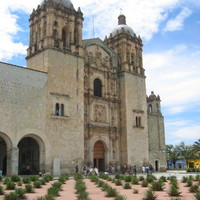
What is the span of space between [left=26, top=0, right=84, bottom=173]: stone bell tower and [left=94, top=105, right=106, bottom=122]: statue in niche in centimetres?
315

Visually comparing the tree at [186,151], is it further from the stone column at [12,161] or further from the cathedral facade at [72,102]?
Answer: the stone column at [12,161]

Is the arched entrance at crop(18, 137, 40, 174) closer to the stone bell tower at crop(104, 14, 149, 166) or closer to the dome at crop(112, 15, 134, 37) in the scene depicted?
the stone bell tower at crop(104, 14, 149, 166)

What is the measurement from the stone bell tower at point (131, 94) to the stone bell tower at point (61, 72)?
6776 mm

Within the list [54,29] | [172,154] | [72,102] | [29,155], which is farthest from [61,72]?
[172,154]

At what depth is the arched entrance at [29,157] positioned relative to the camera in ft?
86.6

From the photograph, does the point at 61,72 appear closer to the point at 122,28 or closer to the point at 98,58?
the point at 98,58

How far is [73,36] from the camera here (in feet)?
102

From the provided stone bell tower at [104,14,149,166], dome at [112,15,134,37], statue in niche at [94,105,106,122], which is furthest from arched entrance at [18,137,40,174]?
dome at [112,15,134,37]

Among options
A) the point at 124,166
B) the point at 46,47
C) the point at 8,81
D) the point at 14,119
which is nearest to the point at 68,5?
the point at 46,47

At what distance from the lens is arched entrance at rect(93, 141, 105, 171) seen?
31.5 meters

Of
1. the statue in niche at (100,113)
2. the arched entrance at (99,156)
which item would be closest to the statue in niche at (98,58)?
the statue in niche at (100,113)

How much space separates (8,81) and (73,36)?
986 centimetres

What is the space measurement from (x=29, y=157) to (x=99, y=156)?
7924 mm

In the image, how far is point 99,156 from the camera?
3181 centimetres
